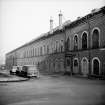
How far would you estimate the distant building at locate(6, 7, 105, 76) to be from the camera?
75.5 ft

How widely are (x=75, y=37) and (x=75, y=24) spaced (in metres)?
2.16

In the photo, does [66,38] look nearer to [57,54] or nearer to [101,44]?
[57,54]

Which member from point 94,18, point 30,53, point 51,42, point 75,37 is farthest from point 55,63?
point 30,53

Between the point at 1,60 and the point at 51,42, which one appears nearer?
the point at 51,42

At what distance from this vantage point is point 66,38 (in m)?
32.8

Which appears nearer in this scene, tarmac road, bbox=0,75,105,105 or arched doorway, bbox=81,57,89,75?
tarmac road, bbox=0,75,105,105

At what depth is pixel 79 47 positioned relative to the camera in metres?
28.0

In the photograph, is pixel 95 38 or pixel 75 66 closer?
pixel 95 38

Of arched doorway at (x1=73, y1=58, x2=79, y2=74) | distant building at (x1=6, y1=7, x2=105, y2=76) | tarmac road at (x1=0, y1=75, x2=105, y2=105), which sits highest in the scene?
distant building at (x1=6, y1=7, x2=105, y2=76)

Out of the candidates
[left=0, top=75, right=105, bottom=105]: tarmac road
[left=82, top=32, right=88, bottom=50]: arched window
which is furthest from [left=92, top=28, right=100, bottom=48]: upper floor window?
[left=0, top=75, right=105, bottom=105]: tarmac road

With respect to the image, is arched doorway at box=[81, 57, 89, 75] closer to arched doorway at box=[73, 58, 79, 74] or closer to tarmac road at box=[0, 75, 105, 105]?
arched doorway at box=[73, 58, 79, 74]

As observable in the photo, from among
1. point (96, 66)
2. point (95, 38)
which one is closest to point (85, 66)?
point (96, 66)

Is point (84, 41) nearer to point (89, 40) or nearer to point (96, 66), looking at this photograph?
point (89, 40)

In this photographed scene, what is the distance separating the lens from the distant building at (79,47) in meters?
23.0
